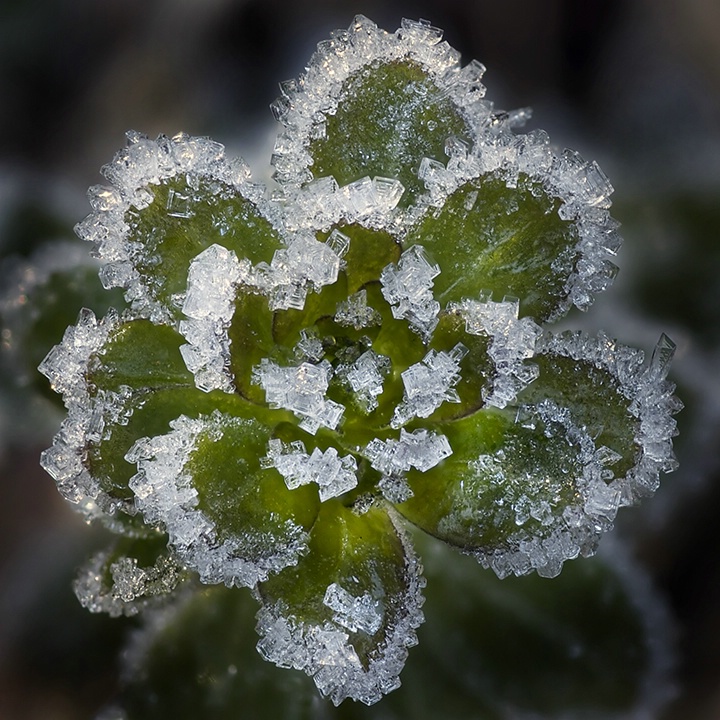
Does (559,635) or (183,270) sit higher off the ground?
(559,635)

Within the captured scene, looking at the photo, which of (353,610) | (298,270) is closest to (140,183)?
(298,270)

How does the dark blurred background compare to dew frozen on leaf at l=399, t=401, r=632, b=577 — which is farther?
the dark blurred background

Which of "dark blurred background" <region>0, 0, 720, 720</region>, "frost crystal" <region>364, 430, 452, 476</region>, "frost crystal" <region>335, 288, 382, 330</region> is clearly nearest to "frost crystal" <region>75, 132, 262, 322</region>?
"frost crystal" <region>335, 288, 382, 330</region>

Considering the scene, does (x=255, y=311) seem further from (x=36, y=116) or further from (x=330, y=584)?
(x=36, y=116)

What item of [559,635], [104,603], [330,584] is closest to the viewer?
[330,584]

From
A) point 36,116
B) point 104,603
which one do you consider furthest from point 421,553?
point 36,116

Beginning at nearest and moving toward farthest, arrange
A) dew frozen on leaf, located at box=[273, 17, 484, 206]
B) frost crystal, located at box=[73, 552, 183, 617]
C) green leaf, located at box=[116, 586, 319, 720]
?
1. dew frozen on leaf, located at box=[273, 17, 484, 206]
2. frost crystal, located at box=[73, 552, 183, 617]
3. green leaf, located at box=[116, 586, 319, 720]

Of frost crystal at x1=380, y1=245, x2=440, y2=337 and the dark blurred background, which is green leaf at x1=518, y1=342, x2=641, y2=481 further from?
the dark blurred background
